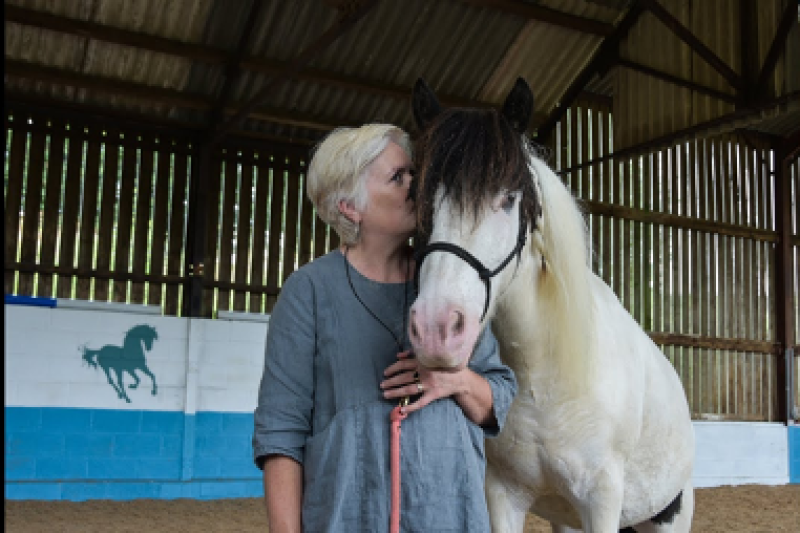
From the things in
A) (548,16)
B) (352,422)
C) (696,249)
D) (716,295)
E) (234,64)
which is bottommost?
(352,422)

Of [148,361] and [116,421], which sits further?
[148,361]

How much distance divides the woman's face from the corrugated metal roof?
5158 mm

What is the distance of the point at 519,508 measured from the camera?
2.20m

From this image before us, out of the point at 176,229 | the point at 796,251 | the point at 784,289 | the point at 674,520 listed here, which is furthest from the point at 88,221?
the point at 796,251

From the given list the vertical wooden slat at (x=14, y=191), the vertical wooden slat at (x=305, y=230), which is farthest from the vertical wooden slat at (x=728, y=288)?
the vertical wooden slat at (x=14, y=191)

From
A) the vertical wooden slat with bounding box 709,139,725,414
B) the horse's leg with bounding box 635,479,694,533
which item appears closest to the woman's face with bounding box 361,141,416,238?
the horse's leg with bounding box 635,479,694,533

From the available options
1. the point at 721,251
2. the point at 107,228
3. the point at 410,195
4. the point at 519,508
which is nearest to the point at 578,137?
the point at 721,251

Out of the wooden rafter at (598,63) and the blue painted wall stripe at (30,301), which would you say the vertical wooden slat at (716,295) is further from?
the blue painted wall stripe at (30,301)

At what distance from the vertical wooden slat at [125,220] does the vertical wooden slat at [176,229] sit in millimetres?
386

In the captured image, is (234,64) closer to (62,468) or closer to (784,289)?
(62,468)

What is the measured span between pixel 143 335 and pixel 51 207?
172 cm

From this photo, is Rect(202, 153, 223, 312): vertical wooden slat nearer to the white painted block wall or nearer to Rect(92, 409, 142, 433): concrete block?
the white painted block wall

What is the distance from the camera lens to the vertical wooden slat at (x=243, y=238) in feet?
26.0

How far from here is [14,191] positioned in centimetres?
709
